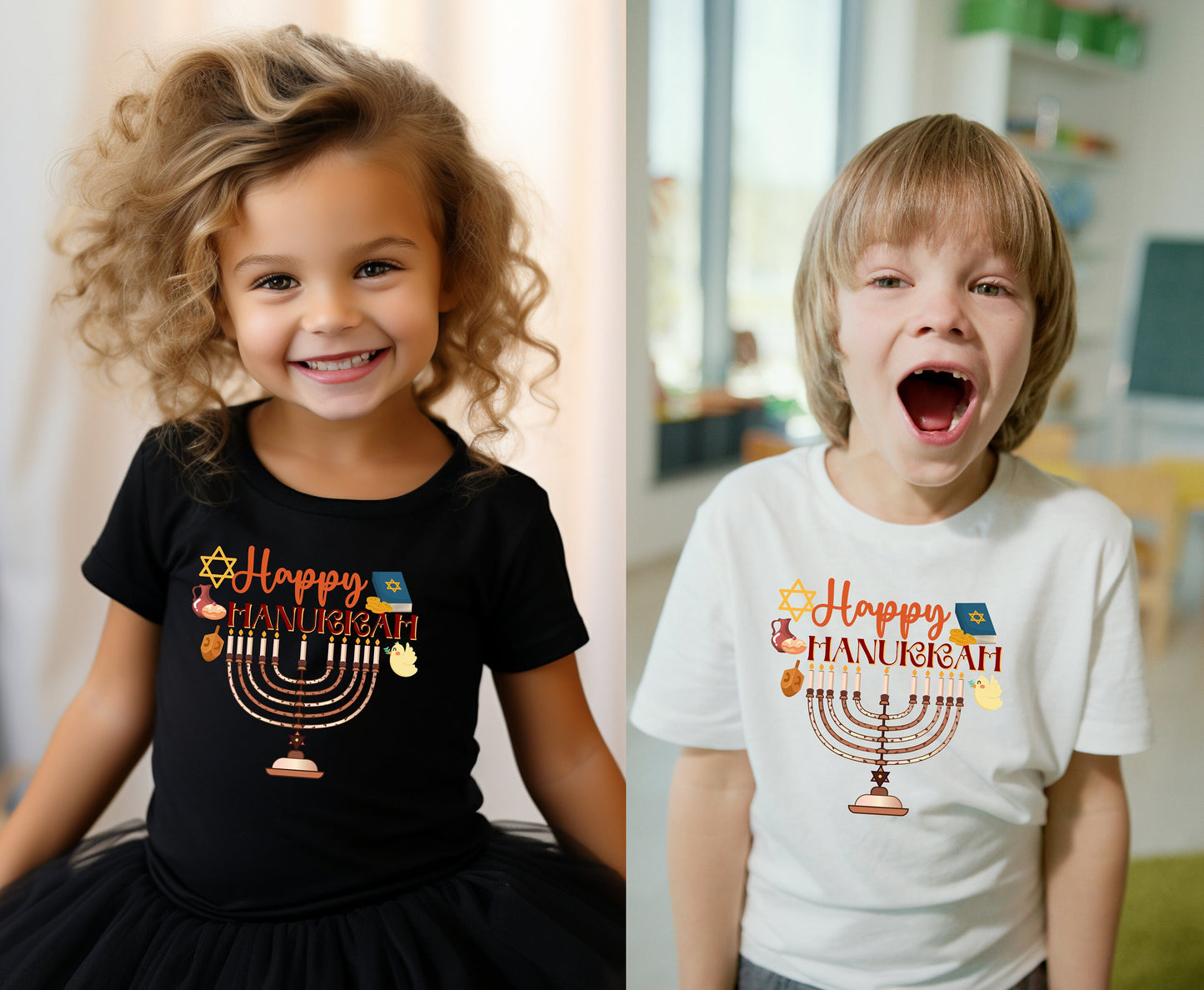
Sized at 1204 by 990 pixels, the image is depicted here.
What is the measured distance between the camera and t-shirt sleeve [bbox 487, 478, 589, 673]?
0.88m

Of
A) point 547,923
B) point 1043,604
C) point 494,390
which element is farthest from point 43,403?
point 1043,604

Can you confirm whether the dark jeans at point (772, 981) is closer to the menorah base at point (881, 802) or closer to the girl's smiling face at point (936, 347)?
the menorah base at point (881, 802)

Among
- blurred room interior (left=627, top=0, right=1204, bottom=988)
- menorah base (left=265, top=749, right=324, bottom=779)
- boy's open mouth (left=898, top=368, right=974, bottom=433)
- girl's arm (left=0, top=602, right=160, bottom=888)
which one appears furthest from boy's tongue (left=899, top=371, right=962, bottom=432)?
girl's arm (left=0, top=602, right=160, bottom=888)

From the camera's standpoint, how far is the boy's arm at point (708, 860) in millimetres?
848

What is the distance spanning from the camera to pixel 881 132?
799 mm

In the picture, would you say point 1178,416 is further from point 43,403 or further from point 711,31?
point 43,403

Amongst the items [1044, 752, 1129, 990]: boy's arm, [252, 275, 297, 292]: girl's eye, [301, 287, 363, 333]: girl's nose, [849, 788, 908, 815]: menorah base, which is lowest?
[1044, 752, 1129, 990]: boy's arm

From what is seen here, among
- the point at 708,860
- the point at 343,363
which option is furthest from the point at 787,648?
the point at 343,363

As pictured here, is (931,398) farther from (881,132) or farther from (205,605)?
(205,605)

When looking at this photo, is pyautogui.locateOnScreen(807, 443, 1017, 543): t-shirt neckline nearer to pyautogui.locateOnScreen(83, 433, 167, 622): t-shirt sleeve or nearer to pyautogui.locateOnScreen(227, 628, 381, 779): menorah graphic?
pyautogui.locateOnScreen(227, 628, 381, 779): menorah graphic

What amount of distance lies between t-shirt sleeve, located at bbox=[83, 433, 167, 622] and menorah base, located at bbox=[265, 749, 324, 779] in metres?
0.18

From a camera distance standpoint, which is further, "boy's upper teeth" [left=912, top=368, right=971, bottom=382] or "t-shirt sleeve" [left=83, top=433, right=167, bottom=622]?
"t-shirt sleeve" [left=83, top=433, right=167, bottom=622]

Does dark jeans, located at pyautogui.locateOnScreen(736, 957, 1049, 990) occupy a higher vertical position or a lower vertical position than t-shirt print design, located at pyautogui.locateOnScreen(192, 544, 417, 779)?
lower

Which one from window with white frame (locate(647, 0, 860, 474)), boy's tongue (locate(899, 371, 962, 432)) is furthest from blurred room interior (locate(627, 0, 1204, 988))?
boy's tongue (locate(899, 371, 962, 432))
